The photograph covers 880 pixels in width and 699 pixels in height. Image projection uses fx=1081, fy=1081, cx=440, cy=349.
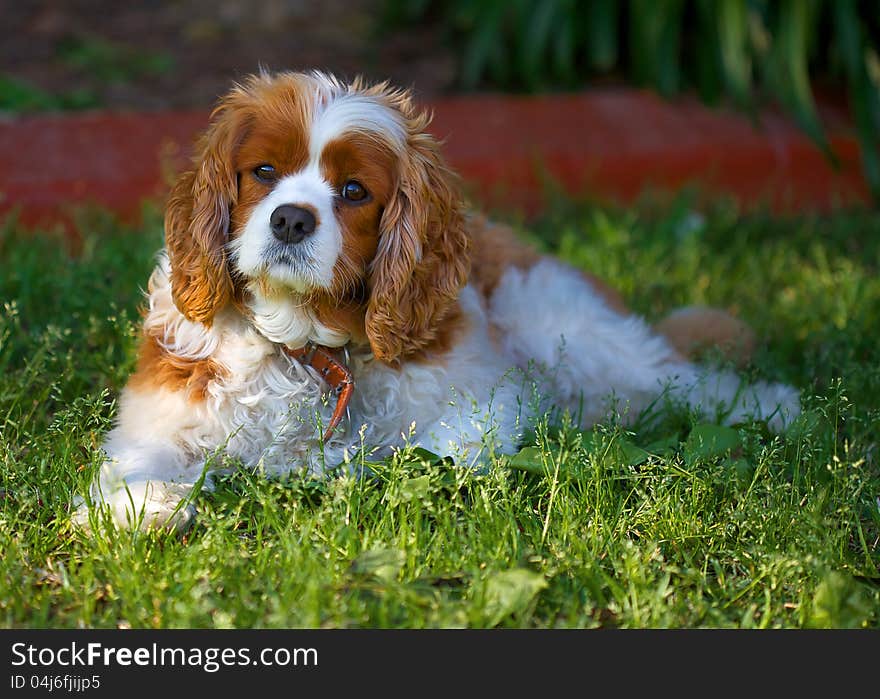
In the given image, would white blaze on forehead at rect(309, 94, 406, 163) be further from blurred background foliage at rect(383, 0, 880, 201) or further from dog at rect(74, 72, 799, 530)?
blurred background foliage at rect(383, 0, 880, 201)

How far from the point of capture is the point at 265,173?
354 cm

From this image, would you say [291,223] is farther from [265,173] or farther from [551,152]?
[551,152]

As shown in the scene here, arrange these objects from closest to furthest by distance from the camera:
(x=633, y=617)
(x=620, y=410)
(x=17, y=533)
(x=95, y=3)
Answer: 1. (x=633, y=617)
2. (x=17, y=533)
3. (x=620, y=410)
4. (x=95, y=3)

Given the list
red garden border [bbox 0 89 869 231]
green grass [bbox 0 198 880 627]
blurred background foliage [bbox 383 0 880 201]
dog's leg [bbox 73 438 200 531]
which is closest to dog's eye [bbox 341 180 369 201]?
green grass [bbox 0 198 880 627]

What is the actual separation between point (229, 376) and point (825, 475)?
6.91 feet

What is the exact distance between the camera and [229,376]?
376 centimetres

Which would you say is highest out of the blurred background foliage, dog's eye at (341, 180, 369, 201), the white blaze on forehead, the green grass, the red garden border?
the blurred background foliage

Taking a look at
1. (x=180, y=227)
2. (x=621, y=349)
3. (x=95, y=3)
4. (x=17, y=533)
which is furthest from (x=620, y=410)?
(x=95, y=3)

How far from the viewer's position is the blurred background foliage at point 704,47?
7.56 meters

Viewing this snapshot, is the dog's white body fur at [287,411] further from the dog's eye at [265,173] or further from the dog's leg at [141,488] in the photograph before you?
the dog's eye at [265,173]

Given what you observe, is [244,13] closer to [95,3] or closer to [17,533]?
[95,3]

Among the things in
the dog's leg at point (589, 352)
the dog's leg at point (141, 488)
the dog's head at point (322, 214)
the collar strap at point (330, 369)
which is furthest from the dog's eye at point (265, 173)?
the dog's leg at point (589, 352)

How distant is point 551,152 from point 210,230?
165 inches

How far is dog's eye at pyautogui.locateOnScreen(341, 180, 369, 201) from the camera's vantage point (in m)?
3.54
